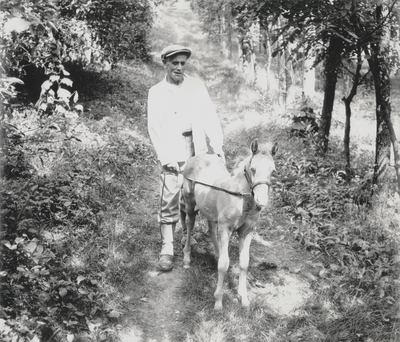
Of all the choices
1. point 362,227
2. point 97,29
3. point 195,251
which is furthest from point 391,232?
point 97,29

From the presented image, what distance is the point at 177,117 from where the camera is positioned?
480 centimetres

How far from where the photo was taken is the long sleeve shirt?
4.75m

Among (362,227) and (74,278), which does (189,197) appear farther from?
(362,227)

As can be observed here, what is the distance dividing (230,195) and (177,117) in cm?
132

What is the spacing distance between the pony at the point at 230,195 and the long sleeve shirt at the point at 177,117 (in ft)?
0.88

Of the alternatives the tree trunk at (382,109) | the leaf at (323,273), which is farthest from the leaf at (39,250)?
the tree trunk at (382,109)

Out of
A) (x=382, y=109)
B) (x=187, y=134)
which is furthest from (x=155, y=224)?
(x=382, y=109)

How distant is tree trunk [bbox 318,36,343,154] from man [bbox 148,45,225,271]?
3.97m

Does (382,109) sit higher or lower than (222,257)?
higher

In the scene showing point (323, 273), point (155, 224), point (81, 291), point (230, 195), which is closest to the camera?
point (81, 291)

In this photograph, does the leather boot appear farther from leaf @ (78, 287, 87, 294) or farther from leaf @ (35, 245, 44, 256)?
leaf @ (35, 245, 44, 256)

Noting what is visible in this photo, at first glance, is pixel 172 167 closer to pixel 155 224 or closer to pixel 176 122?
pixel 176 122

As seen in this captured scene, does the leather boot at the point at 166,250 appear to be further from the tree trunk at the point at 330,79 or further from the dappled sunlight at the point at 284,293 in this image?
the tree trunk at the point at 330,79

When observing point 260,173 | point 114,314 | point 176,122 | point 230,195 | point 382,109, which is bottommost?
point 114,314
